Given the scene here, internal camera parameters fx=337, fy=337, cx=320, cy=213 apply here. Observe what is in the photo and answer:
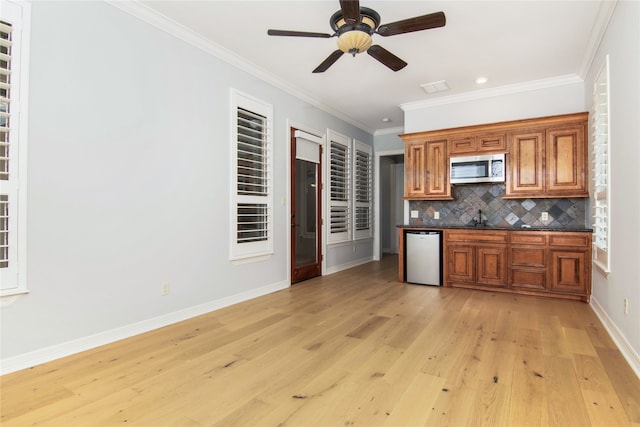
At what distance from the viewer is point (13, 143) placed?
90.0 inches

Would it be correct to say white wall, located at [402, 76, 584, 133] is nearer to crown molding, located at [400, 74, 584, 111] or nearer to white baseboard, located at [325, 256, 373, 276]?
crown molding, located at [400, 74, 584, 111]

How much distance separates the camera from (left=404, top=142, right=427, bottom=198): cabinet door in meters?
5.32

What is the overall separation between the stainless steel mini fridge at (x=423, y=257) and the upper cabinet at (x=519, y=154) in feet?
2.27

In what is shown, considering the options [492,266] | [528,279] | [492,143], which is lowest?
[528,279]

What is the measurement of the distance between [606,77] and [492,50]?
112 cm

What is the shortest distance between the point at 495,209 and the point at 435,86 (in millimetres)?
2041

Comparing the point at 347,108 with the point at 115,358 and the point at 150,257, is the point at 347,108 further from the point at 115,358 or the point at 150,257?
the point at 115,358

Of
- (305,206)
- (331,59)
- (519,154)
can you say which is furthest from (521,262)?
(331,59)

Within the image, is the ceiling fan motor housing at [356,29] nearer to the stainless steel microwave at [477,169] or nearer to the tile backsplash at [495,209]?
the stainless steel microwave at [477,169]

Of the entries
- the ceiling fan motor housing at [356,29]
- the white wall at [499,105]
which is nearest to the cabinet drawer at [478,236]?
the white wall at [499,105]

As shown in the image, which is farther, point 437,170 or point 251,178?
point 437,170

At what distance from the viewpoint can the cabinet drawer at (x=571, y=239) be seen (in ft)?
13.2

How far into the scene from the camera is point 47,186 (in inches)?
95.9

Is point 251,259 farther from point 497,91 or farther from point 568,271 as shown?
point 497,91
